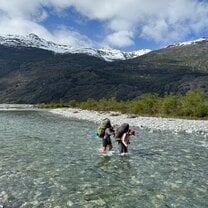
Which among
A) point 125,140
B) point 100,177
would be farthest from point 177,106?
point 100,177

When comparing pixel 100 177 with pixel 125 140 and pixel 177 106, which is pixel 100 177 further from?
pixel 177 106

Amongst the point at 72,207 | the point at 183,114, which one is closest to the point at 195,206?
the point at 72,207

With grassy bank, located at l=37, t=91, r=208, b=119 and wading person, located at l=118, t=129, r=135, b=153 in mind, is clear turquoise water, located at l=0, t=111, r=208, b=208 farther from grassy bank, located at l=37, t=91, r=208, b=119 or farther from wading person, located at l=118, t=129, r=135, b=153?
grassy bank, located at l=37, t=91, r=208, b=119

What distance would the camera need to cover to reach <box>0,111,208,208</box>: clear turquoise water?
552 inches

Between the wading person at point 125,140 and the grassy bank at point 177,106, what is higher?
the grassy bank at point 177,106

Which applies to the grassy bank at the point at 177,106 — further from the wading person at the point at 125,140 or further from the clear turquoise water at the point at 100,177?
the wading person at the point at 125,140

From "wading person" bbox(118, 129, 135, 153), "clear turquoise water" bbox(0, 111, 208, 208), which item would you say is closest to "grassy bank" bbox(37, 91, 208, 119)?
"clear turquoise water" bbox(0, 111, 208, 208)

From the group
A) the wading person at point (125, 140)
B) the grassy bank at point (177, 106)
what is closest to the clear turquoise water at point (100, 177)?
the wading person at point (125, 140)

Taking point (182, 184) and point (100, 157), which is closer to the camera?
point (182, 184)

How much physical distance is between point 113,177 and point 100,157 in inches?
219

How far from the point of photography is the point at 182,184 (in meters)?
16.5

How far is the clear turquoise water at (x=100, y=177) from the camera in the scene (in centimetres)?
1402

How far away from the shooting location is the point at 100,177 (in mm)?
17812

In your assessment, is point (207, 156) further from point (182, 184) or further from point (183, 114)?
point (183, 114)
